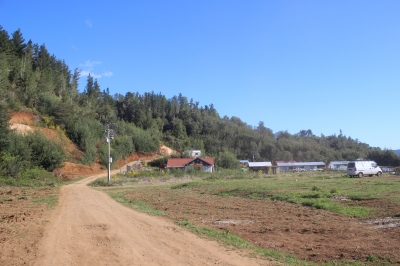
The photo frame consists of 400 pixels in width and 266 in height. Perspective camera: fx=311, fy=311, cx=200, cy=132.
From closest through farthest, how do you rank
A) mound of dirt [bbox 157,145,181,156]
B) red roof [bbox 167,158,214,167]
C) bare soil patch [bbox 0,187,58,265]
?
bare soil patch [bbox 0,187,58,265]
red roof [bbox 167,158,214,167]
mound of dirt [bbox 157,145,181,156]

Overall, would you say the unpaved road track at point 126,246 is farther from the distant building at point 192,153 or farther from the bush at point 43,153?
the distant building at point 192,153

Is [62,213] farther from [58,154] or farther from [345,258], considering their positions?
[58,154]

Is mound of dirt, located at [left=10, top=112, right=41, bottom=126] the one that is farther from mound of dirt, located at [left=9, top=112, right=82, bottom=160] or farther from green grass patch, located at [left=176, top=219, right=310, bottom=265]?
green grass patch, located at [left=176, top=219, right=310, bottom=265]

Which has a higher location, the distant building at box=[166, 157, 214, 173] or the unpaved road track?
the distant building at box=[166, 157, 214, 173]

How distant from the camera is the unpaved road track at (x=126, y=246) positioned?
668cm

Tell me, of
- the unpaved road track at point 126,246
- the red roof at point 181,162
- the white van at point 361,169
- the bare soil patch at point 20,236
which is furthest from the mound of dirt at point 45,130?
the unpaved road track at point 126,246

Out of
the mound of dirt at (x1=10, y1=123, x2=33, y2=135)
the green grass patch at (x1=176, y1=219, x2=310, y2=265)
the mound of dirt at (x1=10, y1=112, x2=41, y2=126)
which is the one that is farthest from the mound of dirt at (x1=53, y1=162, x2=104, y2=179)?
the green grass patch at (x1=176, y1=219, x2=310, y2=265)

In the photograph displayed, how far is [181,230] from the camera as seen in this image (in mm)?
10141

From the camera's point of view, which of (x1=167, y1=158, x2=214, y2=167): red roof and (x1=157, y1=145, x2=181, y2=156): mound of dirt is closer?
(x1=167, y1=158, x2=214, y2=167): red roof

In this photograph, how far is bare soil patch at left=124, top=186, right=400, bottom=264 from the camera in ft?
24.6

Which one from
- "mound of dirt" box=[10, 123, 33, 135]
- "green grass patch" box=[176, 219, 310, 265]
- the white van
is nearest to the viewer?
"green grass patch" box=[176, 219, 310, 265]

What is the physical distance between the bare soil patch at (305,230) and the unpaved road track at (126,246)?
1561mm

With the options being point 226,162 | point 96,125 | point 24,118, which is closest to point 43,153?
point 24,118

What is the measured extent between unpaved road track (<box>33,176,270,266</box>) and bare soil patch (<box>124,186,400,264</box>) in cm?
156
